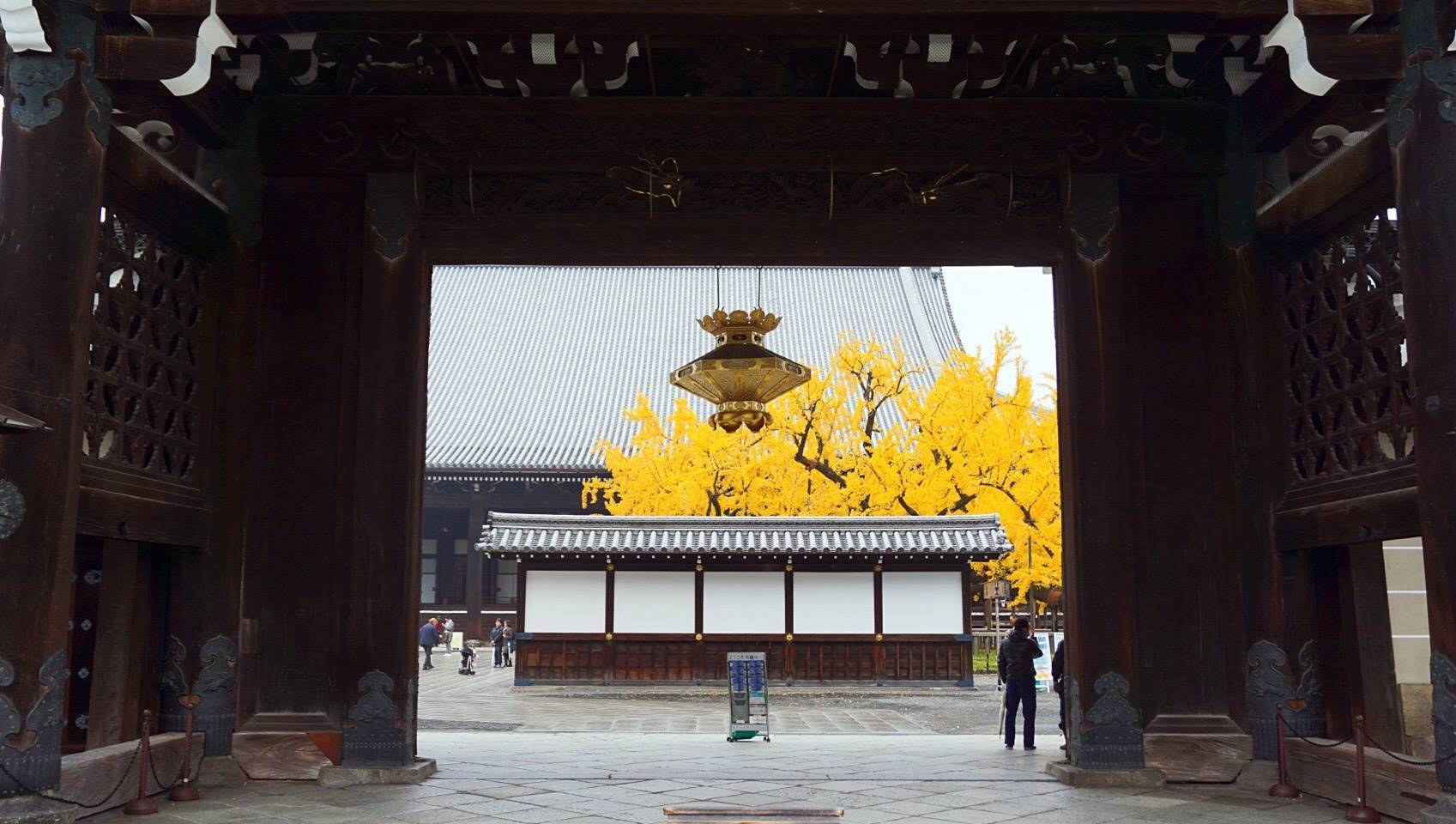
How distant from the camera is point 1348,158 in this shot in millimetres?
6871

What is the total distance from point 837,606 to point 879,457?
3181 millimetres

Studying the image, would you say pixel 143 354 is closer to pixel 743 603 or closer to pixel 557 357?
pixel 743 603

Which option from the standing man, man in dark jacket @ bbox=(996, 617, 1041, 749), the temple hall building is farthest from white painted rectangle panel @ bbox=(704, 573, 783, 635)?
the temple hall building

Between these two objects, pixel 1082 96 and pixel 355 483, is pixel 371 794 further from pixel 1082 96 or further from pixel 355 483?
pixel 1082 96

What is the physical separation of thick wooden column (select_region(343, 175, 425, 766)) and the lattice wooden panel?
557cm

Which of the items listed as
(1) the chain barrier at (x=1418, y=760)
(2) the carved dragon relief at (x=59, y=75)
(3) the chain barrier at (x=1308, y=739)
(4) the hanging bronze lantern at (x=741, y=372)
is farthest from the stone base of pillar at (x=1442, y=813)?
(2) the carved dragon relief at (x=59, y=75)

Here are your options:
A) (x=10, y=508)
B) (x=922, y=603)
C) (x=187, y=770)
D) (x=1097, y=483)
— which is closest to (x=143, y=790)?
(x=187, y=770)

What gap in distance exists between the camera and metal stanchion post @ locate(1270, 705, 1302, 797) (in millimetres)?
7168

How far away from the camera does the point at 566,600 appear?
21.1m

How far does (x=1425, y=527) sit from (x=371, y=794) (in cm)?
582

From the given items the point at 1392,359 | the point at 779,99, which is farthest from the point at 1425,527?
the point at 779,99

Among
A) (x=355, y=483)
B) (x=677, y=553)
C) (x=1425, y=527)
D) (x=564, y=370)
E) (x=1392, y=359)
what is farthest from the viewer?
(x=564, y=370)

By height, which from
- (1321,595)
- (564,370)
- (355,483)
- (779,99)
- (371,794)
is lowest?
(371,794)

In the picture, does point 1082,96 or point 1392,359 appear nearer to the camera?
point 1392,359
